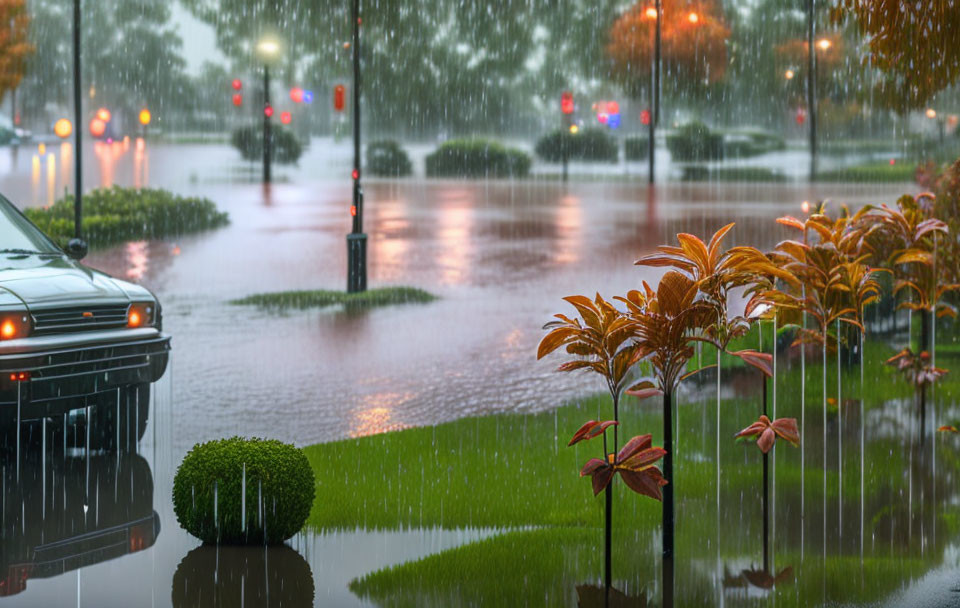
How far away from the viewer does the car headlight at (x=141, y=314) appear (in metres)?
9.72

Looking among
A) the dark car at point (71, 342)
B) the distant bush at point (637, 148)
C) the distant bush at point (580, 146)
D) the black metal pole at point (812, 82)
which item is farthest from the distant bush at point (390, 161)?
the dark car at point (71, 342)

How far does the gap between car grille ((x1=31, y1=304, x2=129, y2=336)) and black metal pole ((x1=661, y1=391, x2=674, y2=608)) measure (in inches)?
173

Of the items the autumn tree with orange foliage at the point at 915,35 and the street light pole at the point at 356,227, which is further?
the street light pole at the point at 356,227

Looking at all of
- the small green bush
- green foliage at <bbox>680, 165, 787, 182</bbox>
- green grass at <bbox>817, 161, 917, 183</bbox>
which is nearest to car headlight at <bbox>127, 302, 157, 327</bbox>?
the small green bush

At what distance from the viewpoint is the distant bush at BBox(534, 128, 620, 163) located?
173ft

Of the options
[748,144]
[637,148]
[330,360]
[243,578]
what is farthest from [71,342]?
[748,144]

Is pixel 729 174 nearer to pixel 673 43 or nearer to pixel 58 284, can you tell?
pixel 673 43

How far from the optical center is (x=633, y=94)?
49938mm

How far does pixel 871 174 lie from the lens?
52.9m

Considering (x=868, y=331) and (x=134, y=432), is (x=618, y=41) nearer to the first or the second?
(x=868, y=331)

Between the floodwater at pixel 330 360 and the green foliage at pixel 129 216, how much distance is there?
80 centimetres

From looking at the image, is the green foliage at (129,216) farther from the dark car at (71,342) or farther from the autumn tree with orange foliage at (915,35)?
the autumn tree with orange foliage at (915,35)

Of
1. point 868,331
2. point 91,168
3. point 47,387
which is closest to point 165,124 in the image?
point 91,168

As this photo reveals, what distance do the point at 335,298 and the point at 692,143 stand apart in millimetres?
35746
